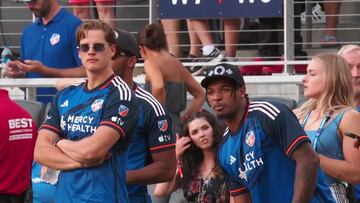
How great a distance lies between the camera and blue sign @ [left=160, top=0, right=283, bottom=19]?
1100 cm

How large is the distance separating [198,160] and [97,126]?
2.77m

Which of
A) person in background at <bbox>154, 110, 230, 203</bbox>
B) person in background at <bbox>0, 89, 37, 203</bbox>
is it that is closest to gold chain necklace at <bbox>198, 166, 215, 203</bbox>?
person in background at <bbox>154, 110, 230, 203</bbox>

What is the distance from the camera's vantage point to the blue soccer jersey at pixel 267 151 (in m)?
6.27

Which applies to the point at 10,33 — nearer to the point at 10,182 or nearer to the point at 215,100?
the point at 10,182

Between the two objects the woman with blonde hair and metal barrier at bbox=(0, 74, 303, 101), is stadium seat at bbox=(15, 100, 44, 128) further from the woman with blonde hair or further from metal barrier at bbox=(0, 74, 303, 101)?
the woman with blonde hair

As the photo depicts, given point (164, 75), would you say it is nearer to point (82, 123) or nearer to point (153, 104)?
point (153, 104)

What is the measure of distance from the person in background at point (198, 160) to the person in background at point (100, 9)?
9.58 ft

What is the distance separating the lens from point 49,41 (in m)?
10.3

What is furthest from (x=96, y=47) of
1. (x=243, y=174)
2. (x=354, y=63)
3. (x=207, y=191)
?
(x=207, y=191)

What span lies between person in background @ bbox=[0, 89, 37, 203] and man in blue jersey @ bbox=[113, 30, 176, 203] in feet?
7.59

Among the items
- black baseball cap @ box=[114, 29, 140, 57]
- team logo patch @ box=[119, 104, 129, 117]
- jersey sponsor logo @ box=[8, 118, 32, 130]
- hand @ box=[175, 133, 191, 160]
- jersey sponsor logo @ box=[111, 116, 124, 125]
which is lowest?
hand @ box=[175, 133, 191, 160]

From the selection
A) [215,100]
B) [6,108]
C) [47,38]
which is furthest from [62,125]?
[47,38]

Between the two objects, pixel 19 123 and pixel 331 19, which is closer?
pixel 19 123

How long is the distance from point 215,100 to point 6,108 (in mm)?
3309
